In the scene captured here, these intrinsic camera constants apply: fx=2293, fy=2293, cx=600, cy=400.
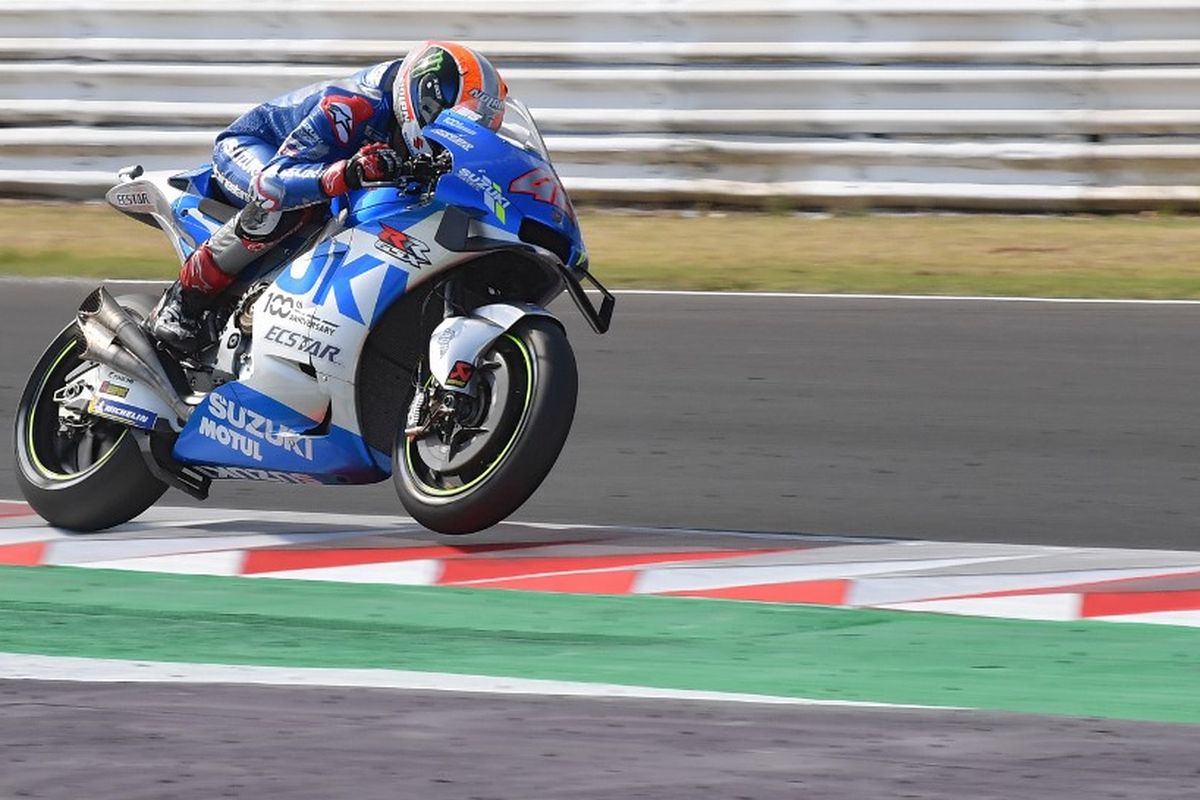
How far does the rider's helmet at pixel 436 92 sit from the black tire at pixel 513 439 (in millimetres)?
556

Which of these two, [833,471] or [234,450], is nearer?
[234,450]

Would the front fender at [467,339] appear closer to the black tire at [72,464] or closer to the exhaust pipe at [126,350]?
the exhaust pipe at [126,350]

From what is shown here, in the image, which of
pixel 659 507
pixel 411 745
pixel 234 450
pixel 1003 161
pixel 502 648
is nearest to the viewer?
pixel 411 745

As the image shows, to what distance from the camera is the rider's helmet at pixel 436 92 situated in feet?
19.2

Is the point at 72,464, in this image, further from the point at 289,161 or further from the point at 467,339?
the point at 467,339

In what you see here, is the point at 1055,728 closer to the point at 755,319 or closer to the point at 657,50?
→ the point at 755,319

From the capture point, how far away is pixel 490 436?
5711 mm

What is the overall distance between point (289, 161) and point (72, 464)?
1.13m

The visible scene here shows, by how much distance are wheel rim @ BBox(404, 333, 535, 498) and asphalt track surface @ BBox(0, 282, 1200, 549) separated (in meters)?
0.74

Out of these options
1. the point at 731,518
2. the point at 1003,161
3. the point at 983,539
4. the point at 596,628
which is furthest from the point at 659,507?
the point at 1003,161

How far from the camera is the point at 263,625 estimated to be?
5.16 metres

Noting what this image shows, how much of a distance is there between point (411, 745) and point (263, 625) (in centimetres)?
134

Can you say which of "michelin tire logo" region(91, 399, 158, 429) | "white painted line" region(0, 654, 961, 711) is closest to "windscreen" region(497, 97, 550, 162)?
"michelin tire logo" region(91, 399, 158, 429)

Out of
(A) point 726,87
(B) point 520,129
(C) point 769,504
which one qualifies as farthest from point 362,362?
(A) point 726,87
